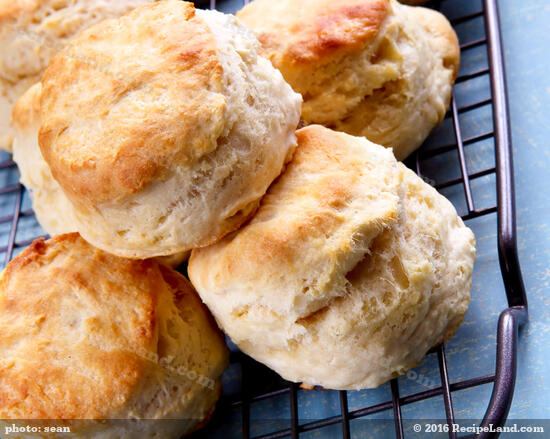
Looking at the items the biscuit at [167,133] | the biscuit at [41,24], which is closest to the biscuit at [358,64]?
the biscuit at [167,133]

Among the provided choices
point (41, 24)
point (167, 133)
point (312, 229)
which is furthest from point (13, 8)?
point (312, 229)

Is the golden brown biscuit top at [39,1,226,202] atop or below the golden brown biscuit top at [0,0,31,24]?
atop

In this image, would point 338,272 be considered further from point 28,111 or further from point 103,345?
point 28,111

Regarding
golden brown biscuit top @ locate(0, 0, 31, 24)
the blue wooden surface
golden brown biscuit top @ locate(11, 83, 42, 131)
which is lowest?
the blue wooden surface

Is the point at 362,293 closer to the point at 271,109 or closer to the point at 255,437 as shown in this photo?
the point at 271,109

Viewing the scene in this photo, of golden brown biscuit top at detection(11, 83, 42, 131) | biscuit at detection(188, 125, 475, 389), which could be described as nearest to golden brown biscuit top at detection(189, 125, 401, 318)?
biscuit at detection(188, 125, 475, 389)

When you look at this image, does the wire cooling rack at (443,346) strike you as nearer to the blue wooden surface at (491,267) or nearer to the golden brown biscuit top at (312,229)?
the blue wooden surface at (491,267)

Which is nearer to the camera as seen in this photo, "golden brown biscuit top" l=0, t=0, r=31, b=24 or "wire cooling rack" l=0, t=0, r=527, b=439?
"wire cooling rack" l=0, t=0, r=527, b=439

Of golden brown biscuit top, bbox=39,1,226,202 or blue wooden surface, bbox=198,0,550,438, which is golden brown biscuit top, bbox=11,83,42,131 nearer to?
golden brown biscuit top, bbox=39,1,226,202
